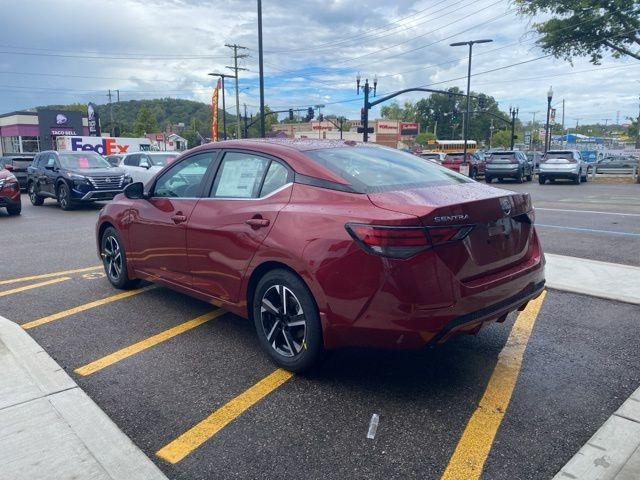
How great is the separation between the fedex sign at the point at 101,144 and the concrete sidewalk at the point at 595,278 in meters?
39.0

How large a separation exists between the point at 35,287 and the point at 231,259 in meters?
3.43

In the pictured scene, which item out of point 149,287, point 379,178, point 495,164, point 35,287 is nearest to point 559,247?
point 379,178

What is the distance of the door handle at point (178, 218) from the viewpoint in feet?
14.7

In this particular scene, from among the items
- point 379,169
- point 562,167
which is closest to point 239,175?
point 379,169

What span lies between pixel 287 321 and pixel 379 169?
131cm

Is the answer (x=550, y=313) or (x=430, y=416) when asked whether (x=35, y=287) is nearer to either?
(x=430, y=416)

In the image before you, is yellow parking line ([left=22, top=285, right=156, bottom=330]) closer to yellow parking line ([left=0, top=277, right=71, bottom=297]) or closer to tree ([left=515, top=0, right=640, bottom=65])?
yellow parking line ([left=0, top=277, right=71, bottom=297])

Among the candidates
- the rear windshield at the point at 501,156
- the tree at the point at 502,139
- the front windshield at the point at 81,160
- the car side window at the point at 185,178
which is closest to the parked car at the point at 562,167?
the rear windshield at the point at 501,156

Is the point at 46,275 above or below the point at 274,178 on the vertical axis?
below

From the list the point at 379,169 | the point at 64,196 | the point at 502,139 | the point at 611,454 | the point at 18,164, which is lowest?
the point at 611,454

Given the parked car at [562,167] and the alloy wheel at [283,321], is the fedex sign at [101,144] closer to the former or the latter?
the parked car at [562,167]

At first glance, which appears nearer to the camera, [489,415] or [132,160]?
[489,415]

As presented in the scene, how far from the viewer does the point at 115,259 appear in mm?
5766

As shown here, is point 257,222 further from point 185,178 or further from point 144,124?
point 144,124
